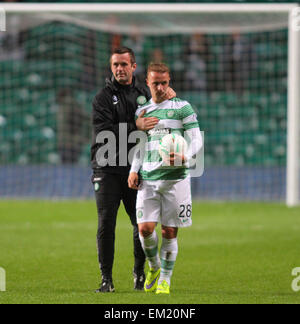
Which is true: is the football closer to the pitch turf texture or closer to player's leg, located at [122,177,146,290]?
player's leg, located at [122,177,146,290]

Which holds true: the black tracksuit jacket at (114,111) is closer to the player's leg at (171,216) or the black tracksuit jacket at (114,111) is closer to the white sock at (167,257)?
the player's leg at (171,216)

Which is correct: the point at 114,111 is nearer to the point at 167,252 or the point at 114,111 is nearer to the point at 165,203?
the point at 165,203

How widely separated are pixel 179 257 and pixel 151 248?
259 cm

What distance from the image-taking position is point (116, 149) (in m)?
6.44

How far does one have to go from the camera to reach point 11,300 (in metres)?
5.68

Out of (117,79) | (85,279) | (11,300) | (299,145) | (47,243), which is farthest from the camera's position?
(299,145)

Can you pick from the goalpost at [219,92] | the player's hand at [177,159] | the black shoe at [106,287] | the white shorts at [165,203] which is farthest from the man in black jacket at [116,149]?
the goalpost at [219,92]

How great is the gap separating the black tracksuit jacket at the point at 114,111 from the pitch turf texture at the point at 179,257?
104 centimetres

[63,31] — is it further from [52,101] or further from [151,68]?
[151,68]

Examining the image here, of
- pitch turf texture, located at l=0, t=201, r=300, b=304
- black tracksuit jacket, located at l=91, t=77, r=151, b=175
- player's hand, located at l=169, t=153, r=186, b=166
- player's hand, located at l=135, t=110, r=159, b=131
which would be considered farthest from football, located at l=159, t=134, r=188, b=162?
pitch turf texture, located at l=0, t=201, r=300, b=304

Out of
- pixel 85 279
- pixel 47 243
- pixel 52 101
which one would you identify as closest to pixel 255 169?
pixel 52 101

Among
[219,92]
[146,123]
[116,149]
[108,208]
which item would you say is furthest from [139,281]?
[219,92]
